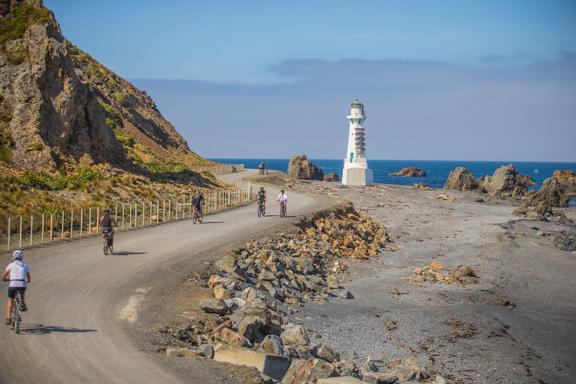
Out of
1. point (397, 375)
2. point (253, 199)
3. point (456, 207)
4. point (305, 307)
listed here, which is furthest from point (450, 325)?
point (456, 207)

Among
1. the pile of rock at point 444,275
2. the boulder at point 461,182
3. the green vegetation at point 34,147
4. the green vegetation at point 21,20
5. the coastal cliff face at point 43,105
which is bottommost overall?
the pile of rock at point 444,275

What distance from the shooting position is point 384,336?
22.0m

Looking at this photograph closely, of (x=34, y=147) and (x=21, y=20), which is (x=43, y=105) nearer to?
(x=34, y=147)

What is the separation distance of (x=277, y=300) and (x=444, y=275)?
539 inches

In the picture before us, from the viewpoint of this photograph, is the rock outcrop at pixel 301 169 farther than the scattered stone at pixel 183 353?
Yes

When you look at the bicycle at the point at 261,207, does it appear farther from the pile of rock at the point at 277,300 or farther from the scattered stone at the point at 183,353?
the scattered stone at the point at 183,353

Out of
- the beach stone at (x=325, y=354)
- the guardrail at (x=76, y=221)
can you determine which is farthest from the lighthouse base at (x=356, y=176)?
the beach stone at (x=325, y=354)

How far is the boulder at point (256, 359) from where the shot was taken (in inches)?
553

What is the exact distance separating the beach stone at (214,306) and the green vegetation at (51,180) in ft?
71.4

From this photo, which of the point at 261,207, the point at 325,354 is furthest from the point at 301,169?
the point at 325,354

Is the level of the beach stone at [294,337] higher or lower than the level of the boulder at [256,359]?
lower

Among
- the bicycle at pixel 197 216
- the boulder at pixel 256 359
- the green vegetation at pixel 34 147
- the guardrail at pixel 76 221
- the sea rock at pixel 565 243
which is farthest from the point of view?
the sea rock at pixel 565 243

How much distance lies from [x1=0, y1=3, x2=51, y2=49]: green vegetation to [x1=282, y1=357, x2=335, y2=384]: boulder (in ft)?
134

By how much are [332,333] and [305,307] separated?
9.21 ft
